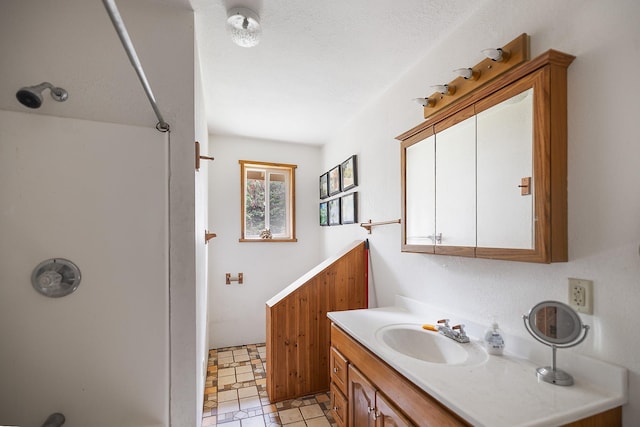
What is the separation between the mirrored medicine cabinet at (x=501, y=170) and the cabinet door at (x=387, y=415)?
72cm

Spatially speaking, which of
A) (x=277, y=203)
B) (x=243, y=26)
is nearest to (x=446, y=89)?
(x=243, y=26)

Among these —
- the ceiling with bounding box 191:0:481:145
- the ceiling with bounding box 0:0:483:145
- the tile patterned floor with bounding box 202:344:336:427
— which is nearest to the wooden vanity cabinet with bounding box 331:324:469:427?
the tile patterned floor with bounding box 202:344:336:427

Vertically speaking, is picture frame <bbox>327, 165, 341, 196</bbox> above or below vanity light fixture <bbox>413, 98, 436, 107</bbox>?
below

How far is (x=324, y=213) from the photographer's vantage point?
343cm

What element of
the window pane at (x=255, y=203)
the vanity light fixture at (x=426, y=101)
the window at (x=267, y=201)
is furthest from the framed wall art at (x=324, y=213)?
the vanity light fixture at (x=426, y=101)

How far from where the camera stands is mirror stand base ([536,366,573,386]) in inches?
37.9

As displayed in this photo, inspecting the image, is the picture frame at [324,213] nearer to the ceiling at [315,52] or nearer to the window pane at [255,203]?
the window pane at [255,203]

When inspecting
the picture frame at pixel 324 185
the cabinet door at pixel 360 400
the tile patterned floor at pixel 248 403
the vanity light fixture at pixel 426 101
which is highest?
the vanity light fixture at pixel 426 101

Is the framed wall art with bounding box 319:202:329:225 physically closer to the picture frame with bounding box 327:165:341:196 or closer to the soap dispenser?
the picture frame with bounding box 327:165:341:196

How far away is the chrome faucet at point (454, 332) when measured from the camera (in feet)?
4.44

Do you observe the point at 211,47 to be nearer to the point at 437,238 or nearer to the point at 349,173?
the point at 349,173

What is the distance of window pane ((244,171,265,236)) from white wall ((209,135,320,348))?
143mm

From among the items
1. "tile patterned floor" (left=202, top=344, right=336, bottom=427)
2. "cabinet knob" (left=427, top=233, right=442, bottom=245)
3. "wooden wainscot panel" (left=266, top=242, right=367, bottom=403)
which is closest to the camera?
"cabinet knob" (left=427, top=233, right=442, bottom=245)

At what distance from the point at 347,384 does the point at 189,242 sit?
3.80 ft
